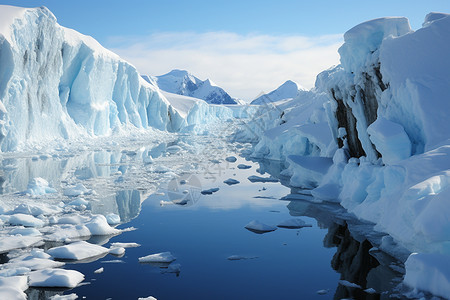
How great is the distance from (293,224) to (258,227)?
2.45 feet

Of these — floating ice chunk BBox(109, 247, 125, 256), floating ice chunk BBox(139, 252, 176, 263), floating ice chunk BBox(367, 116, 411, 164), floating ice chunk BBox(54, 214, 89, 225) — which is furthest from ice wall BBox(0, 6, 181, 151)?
floating ice chunk BBox(367, 116, 411, 164)

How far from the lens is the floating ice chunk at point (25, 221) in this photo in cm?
715

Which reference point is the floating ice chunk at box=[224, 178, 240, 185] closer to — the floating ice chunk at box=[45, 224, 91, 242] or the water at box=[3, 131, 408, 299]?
the water at box=[3, 131, 408, 299]

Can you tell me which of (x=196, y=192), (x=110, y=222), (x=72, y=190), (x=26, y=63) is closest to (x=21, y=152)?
(x=26, y=63)

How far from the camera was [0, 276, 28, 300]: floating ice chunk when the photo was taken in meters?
4.32

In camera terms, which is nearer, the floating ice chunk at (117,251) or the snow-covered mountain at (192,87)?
the floating ice chunk at (117,251)

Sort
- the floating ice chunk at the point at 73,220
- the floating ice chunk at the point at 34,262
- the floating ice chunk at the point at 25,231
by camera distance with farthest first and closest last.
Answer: the floating ice chunk at the point at 73,220 < the floating ice chunk at the point at 25,231 < the floating ice chunk at the point at 34,262

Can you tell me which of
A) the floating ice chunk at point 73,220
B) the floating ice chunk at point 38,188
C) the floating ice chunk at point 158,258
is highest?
the floating ice chunk at point 38,188

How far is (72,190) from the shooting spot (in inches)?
395

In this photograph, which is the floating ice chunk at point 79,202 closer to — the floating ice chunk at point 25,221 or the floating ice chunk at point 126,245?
the floating ice chunk at point 25,221

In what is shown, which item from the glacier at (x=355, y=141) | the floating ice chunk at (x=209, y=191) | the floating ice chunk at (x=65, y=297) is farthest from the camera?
the floating ice chunk at (x=209, y=191)

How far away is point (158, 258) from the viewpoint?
5.83 metres

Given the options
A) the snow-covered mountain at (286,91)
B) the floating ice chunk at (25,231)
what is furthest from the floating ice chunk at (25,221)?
the snow-covered mountain at (286,91)

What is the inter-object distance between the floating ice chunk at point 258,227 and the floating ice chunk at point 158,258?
2.04m
